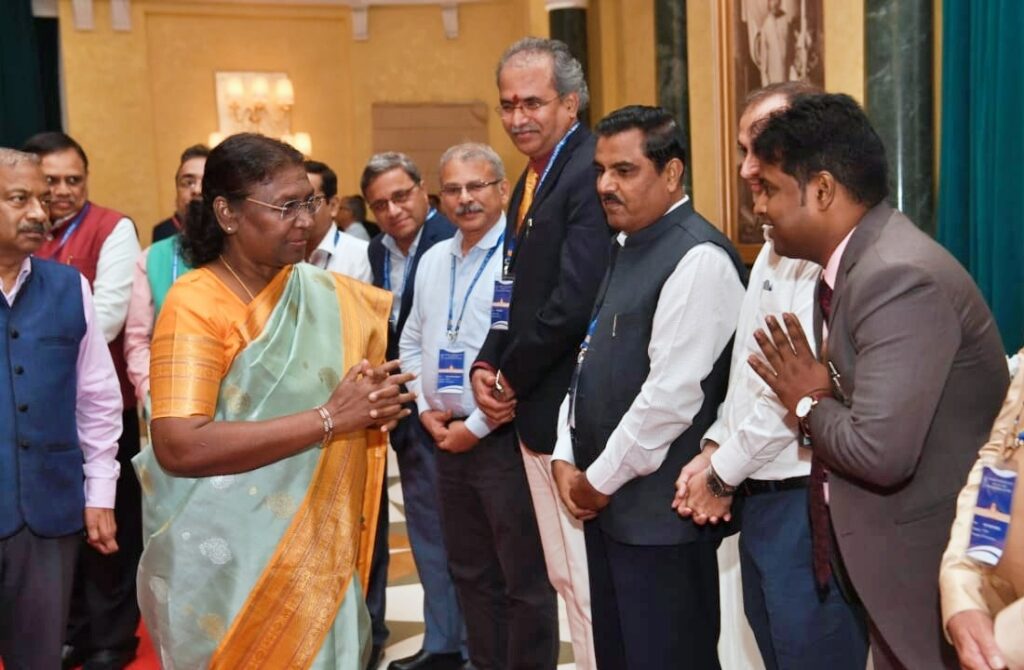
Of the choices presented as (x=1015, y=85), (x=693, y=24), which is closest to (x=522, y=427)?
(x=1015, y=85)

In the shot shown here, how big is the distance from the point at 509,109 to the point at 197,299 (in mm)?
1194

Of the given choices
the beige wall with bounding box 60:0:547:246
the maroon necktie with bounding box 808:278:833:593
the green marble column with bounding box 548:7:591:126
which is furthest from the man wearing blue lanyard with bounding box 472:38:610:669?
the beige wall with bounding box 60:0:547:246

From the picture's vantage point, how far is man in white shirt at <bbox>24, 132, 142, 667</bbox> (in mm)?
3504

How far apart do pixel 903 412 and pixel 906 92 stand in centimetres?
290

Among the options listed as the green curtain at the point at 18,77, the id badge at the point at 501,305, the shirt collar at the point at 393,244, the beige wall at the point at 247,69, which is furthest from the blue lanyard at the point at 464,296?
the green curtain at the point at 18,77

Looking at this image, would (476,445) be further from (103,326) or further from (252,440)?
(103,326)

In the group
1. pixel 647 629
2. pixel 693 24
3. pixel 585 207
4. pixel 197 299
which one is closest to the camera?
pixel 197 299

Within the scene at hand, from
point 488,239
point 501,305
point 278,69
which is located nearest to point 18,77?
point 278,69

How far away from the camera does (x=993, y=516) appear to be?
1.42 meters

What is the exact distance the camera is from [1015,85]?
3453mm

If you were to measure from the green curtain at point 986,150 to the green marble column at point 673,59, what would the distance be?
3169mm

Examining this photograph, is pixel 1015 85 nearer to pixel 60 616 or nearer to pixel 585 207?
pixel 585 207

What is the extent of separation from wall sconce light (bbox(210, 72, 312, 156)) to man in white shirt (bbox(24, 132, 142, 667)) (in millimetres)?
6882

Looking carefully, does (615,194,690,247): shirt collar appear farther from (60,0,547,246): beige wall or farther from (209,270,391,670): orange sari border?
(60,0,547,246): beige wall
